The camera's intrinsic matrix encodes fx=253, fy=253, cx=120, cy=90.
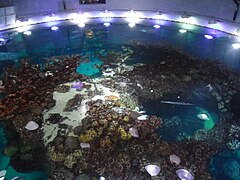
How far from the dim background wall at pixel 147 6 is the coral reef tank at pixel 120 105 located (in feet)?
5.29

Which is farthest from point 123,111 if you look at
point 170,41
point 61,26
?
point 61,26

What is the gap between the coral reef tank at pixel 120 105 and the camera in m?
5.85

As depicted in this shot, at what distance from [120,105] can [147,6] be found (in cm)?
830

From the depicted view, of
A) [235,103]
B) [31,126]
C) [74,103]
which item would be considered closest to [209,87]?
[235,103]

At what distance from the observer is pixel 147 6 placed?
14.0 m

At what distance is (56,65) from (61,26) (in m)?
3.75

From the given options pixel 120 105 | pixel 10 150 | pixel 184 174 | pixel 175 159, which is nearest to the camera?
pixel 184 174

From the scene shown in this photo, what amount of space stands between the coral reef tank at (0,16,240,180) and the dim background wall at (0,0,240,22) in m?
1.61

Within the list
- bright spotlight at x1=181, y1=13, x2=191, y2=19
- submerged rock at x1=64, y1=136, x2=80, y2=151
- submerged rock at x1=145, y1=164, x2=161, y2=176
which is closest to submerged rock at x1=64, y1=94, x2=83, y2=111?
submerged rock at x1=64, y1=136, x2=80, y2=151

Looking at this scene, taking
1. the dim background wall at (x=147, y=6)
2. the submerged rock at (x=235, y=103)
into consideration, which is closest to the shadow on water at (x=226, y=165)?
the submerged rock at (x=235, y=103)

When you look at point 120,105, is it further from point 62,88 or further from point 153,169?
point 153,169

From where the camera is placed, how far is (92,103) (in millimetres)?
7695

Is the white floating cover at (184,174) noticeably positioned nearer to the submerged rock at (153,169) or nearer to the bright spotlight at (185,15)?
the submerged rock at (153,169)

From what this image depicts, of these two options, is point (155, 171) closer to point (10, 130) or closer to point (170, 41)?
point (10, 130)
